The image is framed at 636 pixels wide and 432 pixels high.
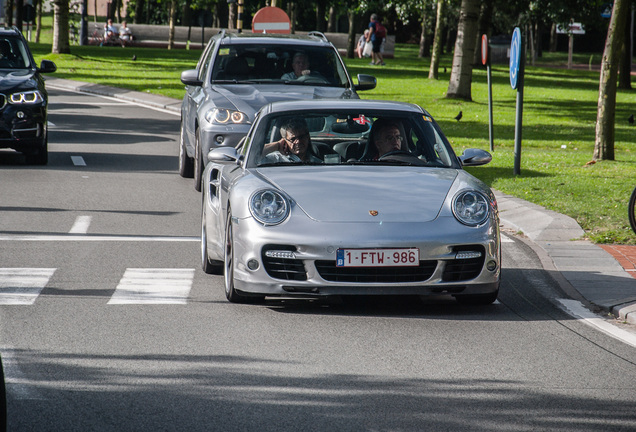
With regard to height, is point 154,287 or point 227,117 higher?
point 227,117

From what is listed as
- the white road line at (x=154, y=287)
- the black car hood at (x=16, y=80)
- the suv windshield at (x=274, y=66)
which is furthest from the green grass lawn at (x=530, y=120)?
the black car hood at (x=16, y=80)

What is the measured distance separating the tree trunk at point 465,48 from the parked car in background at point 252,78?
46.0ft

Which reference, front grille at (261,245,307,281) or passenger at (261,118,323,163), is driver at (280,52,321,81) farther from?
front grille at (261,245,307,281)

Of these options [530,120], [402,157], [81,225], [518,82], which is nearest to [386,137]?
[402,157]

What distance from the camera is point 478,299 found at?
779cm

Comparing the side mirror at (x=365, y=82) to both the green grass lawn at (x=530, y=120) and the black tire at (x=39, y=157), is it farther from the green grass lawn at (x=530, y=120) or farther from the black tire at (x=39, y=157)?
the black tire at (x=39, y=157)

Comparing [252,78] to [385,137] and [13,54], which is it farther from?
[385,137]

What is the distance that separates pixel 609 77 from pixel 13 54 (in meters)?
8.58

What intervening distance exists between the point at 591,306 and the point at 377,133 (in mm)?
1974

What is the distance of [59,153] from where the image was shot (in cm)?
1775

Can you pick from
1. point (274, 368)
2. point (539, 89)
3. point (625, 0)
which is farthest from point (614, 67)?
point (539, 89)

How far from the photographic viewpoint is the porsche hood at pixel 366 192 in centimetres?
732

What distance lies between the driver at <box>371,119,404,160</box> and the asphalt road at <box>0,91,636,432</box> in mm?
1160

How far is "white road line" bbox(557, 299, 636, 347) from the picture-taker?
7.01 m
